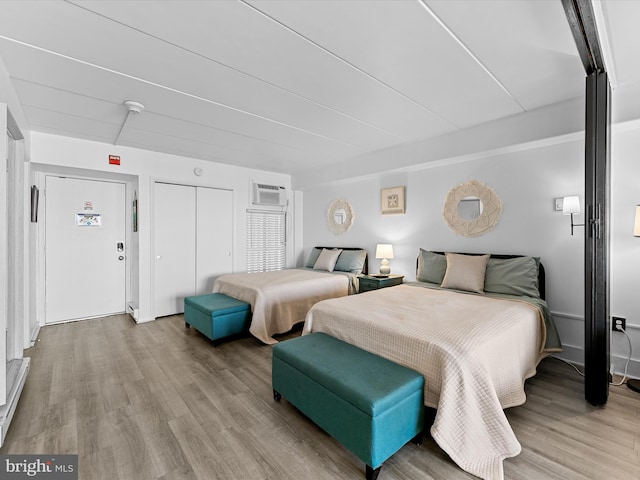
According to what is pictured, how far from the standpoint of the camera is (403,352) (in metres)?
1.89

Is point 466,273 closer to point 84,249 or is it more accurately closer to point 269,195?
point 269,195

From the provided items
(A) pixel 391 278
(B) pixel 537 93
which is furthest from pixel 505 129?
(A) pixel 391 278

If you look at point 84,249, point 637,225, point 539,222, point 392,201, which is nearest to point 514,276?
point 539,222

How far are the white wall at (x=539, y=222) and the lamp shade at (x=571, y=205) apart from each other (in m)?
0.26

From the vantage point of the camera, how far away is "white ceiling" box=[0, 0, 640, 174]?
163 centimetres

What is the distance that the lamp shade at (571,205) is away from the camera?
8.82ft

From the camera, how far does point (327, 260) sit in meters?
5.01

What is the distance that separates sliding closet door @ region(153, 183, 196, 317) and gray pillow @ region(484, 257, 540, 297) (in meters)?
4.15

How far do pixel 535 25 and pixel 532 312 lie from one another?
207cm

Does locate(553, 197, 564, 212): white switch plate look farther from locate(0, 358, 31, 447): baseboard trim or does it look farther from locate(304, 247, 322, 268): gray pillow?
locate(0, 358, 31, 447): baseboard trim

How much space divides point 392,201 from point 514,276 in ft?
6.46

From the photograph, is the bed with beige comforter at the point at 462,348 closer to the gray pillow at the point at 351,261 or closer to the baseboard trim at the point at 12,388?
the gray pillow at the point at 351,261

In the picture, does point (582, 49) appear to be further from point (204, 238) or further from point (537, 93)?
point (204, 238)

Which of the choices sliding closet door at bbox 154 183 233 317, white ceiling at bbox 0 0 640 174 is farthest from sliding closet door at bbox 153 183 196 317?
white ceiling at bbox 0 0 640 174
